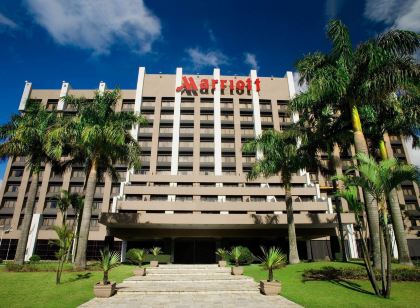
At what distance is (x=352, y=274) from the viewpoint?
15477 mm

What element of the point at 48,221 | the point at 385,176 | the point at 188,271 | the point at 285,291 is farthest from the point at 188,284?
the point at 48,221

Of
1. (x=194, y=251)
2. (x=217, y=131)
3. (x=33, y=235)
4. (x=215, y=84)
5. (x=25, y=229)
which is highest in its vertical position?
(x=215, y=84)

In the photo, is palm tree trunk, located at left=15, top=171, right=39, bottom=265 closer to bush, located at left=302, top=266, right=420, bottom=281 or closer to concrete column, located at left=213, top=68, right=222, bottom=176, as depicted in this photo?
bush, located at left=302, top=266, right=420, bottom=281

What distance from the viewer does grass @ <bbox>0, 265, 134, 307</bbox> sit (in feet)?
40.2

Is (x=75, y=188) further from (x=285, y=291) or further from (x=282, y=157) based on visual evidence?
(x=285, y=291)

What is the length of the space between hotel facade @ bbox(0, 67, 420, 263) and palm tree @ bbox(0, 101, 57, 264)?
10.3m

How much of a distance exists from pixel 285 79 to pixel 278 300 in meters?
62.8

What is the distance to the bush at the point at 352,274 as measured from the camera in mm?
14281

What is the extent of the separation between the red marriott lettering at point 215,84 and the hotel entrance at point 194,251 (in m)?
36.4

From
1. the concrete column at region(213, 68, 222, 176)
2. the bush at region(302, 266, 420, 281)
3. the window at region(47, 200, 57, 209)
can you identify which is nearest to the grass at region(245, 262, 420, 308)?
the bush at region(302, 266, 420, 281)

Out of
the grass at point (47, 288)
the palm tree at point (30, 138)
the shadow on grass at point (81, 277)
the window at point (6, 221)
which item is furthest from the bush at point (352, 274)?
the window at point (6, 221)

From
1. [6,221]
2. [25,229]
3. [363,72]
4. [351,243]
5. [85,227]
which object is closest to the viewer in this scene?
[363,72]

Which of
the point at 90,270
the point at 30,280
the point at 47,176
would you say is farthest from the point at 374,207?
the point at 47,176

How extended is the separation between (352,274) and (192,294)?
9.01 m
